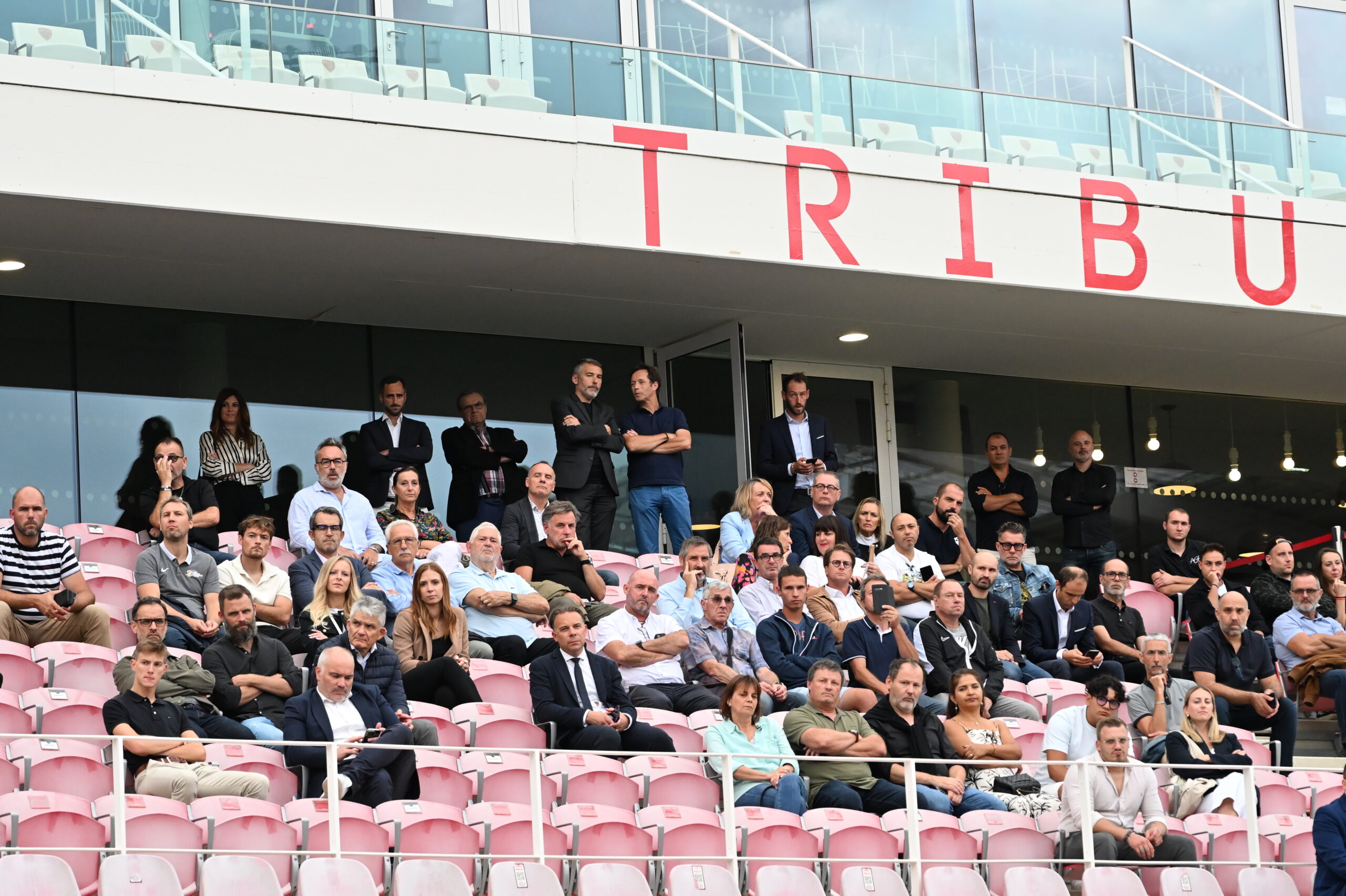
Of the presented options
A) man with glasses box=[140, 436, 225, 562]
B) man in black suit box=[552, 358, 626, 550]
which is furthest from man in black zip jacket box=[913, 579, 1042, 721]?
man with glasses box=[140, 436, 225, 562]

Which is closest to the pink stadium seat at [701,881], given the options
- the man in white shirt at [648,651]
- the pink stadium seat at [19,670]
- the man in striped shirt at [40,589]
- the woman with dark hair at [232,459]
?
the man in white shirt at [648,651]

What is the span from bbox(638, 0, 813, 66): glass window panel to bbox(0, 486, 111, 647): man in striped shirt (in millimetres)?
5346

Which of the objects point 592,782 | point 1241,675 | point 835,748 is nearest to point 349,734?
point 592,782

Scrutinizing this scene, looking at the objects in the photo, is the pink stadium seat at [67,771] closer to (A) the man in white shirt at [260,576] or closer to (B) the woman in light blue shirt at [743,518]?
(A) the man in white shirt at [260,576]

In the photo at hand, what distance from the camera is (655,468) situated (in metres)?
12.1

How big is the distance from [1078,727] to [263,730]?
4042mm

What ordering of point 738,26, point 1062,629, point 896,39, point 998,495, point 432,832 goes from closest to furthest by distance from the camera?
point 432,832 → point 1062,629 → point 738,26 → point 896,39 → point 998,495

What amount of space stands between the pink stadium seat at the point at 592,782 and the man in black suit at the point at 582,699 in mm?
132

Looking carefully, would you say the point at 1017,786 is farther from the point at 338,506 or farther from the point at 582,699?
the point at 338,506

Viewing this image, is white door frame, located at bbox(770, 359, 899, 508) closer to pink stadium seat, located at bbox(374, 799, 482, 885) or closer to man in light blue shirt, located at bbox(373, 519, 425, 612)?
man in light blue shirt, located at bbox(373, 519, 425, 612)

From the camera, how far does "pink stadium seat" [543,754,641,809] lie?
7.96 metres

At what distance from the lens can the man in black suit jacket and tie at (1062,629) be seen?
10906mm

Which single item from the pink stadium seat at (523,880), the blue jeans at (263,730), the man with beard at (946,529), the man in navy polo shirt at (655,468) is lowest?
the pink stadium seat at (523,880)

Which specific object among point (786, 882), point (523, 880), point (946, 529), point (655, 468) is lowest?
point (786, 882)
